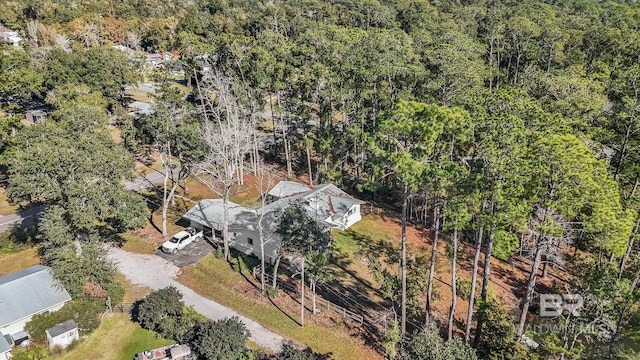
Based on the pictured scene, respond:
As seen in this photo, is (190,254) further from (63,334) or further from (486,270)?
(486,270)

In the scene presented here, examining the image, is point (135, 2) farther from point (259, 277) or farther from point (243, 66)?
point (259, 277)

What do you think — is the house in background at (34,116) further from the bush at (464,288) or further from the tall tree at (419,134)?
the bush at (464,288)

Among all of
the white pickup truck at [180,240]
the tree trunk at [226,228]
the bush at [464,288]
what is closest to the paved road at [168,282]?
the white pickup truck at [180,240]

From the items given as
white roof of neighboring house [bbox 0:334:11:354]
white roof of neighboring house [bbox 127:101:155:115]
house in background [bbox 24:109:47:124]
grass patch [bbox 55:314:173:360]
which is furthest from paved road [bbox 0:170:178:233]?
white roof of neighboring house [bbox 127:101:155:115]

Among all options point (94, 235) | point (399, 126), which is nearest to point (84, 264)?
point (94, 235)

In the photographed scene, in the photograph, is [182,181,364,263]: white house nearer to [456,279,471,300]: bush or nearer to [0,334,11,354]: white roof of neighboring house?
[456,279,471,300]: bush

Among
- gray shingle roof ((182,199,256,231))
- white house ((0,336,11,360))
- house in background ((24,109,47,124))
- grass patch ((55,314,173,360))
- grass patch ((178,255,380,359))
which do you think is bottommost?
grass patch ((178,255,380,359))
